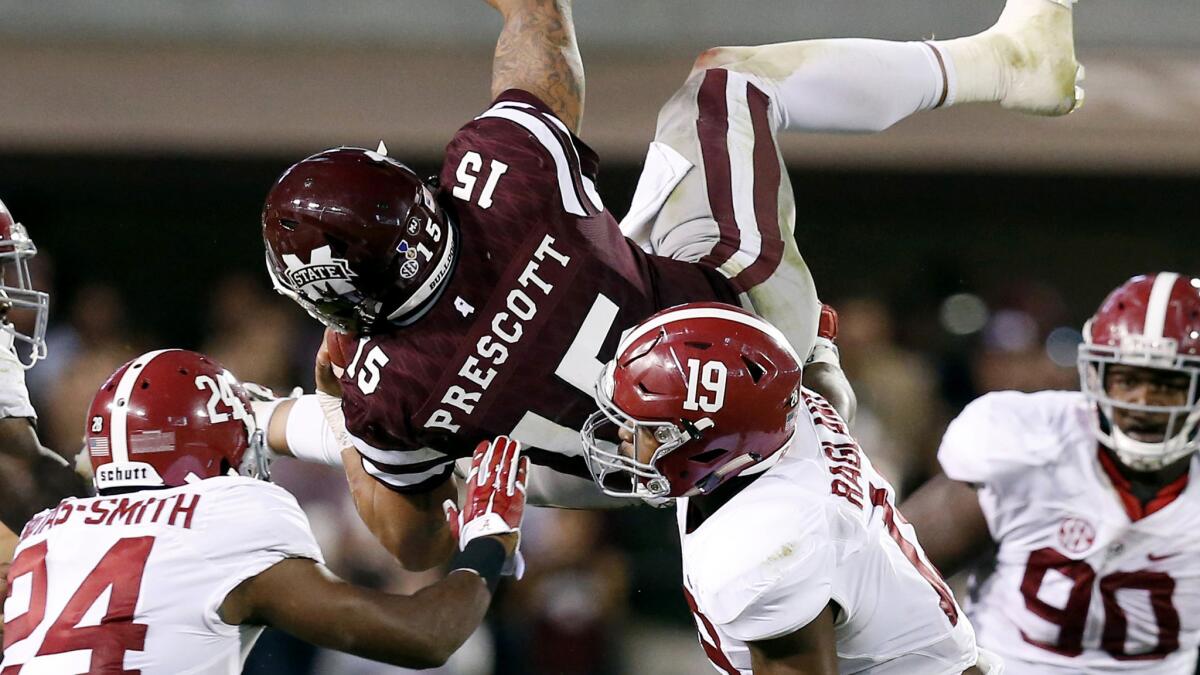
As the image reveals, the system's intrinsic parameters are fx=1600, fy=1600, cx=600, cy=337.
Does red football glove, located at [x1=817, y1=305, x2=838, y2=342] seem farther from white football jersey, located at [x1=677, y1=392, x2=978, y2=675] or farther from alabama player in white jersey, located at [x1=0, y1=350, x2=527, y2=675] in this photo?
alabama player in white jersey, located at [x1=0, y1=350, x2=527, y2=675]

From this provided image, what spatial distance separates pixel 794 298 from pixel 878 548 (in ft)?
2.73

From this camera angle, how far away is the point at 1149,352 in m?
4.07

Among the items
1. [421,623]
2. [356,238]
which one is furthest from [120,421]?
[421,623]

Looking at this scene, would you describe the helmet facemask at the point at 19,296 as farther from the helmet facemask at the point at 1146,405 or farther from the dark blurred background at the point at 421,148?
the helmet facemask at the point at 1146,405

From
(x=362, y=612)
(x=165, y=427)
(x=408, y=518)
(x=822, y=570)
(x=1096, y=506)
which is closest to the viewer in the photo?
(x=822, y=570)

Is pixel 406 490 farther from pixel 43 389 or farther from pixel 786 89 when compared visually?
pixel 43 389

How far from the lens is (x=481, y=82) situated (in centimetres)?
782

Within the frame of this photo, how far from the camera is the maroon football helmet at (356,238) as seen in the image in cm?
307

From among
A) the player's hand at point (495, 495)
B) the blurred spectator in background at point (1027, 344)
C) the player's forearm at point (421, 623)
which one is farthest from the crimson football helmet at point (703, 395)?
the blurred spectator in background at point (1027, 344)

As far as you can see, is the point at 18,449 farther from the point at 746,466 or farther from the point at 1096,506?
the point at 1096,506

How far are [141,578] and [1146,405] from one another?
250 centimetres

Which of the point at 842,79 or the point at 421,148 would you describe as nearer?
the point at 842,79

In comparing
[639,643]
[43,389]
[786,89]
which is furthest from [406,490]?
[43,389]

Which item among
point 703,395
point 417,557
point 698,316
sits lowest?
point 417,557
